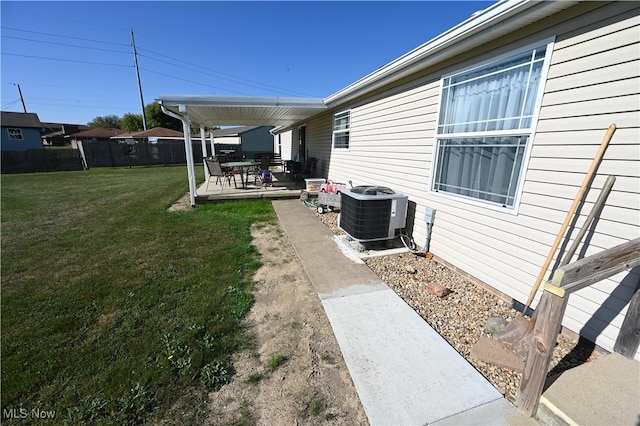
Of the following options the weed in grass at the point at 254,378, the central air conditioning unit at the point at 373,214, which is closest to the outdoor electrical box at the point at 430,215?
the central air conditioning unit at the point at 373,214

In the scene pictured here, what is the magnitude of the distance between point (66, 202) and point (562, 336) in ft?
33.6

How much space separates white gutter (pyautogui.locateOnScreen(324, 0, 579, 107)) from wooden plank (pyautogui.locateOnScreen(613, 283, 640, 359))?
229cm

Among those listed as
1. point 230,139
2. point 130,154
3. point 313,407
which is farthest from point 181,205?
point 230,139

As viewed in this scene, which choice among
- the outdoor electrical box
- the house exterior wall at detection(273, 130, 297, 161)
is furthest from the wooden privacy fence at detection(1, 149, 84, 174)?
the outdoor electrical box

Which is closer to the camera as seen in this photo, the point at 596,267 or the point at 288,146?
the point at 596,267

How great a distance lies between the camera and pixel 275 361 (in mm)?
1908

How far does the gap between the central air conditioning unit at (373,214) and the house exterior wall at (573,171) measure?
0.63 m

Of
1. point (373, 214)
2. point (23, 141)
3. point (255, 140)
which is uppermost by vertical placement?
point (255, 140)

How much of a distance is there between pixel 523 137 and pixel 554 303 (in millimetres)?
1839

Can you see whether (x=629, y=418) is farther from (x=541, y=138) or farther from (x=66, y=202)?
(x=66, y=202)

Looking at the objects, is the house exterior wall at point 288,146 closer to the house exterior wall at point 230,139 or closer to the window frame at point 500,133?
the window frame at point 500,133

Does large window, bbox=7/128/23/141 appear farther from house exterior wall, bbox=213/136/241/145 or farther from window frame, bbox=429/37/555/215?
window frame, bbox=429/37/555/215

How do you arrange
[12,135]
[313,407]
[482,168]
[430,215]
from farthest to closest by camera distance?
[12,135]
[430,215]
[482,168]
[313,407]

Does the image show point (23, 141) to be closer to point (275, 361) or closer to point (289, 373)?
point (275, 361)
